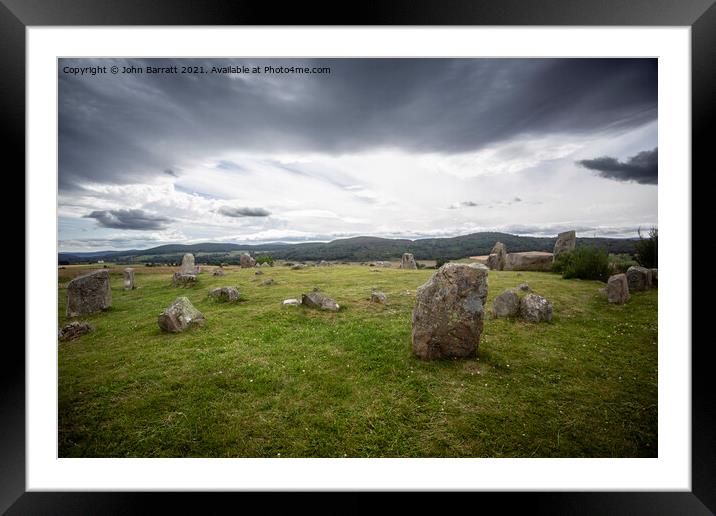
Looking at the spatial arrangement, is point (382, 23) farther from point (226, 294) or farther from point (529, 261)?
point (529, 261)

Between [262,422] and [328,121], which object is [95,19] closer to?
[328,121]

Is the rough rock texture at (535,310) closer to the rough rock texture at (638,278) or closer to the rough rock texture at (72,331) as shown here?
the rough rock texture at (638,278)

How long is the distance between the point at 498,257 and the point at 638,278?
314 inches

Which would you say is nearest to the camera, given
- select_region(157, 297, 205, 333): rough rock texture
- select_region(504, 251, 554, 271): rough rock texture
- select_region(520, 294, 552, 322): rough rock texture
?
select_region(157, 297, 205, 333): rough rock texture

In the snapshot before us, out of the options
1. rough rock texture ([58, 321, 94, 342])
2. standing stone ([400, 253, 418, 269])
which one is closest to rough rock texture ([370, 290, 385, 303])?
rough rock texture ([58, 321, 94, 342])

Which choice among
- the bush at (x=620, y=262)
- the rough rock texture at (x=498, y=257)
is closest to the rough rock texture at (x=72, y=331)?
the bush at (x=620, y=262)

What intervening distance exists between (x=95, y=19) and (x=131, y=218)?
161 inches

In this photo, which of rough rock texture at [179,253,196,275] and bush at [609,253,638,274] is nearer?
bush at [609,253,638,274]

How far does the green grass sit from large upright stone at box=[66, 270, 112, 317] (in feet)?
2.93

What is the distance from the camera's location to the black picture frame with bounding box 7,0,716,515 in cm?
318

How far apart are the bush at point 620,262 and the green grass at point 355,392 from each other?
10.6 feet

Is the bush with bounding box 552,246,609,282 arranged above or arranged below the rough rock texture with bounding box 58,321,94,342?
above

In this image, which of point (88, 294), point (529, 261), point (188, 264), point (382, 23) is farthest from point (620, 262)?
point (188, 264)

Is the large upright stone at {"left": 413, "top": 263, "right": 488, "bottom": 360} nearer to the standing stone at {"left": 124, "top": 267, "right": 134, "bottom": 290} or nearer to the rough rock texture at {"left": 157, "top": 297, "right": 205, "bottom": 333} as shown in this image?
the rough rock texture at {"left": 157, "top": 297, "right": 205, "bottom": 333}
